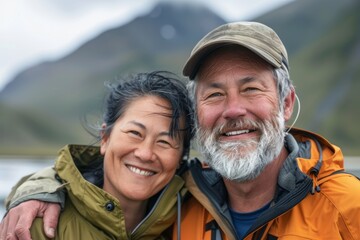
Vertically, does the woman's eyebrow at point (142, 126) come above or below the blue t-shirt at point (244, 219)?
above

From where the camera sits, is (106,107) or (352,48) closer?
(106,107)

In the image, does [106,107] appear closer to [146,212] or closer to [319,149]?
[146,212]

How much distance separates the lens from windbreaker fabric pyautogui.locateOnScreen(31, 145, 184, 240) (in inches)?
117

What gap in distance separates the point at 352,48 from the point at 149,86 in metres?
121

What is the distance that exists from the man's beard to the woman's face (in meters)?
0.35

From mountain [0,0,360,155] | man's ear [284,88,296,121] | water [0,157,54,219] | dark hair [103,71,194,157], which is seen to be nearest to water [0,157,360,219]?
water [0,157,54,219]

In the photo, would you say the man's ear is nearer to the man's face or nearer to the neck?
the man's face

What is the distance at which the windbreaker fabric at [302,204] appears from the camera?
105 inches

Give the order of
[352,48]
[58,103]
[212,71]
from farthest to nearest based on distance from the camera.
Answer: [58,103]
[352,48]
[212,71]

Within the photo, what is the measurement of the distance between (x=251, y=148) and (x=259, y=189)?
1.11ft

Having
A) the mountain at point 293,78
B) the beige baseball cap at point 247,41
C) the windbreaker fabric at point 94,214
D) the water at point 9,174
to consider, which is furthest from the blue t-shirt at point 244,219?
the mountain at point 293,78

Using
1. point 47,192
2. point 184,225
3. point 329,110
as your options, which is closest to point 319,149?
point 184,225

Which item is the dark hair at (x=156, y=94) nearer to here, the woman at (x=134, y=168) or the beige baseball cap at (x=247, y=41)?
the woman at (x=134, y=168)

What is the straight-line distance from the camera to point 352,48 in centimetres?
11525
